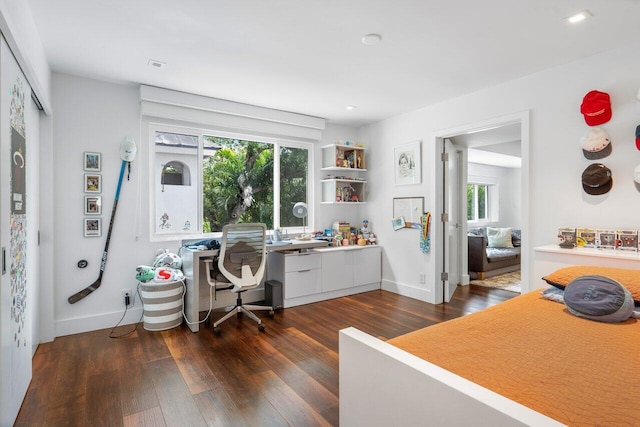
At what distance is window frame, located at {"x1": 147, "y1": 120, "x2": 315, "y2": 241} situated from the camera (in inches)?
141

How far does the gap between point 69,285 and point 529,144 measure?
4.53m

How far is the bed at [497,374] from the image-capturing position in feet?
2.93

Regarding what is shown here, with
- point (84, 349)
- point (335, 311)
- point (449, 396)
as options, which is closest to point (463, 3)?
point (449, 396)

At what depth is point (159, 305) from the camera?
3.18 meters

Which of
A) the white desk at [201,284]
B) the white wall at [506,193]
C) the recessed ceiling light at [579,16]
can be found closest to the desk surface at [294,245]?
the white desk at [201,284]

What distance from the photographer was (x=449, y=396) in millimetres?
941

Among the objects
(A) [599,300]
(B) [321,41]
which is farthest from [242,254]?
(A) [599,300]

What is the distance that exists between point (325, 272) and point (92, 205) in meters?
2.62

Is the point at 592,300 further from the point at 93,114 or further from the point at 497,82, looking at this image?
the point at 93,114

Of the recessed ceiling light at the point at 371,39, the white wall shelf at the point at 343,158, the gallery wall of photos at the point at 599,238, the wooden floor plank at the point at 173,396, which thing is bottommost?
the wooden floor plank at the point at 173,396

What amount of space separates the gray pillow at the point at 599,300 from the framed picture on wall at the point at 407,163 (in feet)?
8.58

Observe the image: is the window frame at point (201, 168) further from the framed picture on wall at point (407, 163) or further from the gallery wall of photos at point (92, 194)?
the framed picture on wall at point (407, 163)

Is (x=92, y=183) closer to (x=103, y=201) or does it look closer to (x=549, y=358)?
(x=103, y=201)

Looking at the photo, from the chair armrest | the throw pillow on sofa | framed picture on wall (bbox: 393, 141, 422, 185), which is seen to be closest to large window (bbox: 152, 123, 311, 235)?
framed picture on wall (bbox: 393, 141, 422, 185)
